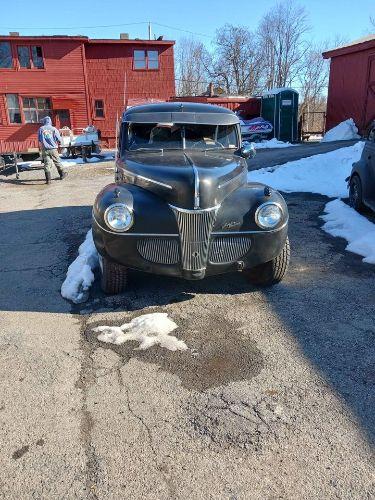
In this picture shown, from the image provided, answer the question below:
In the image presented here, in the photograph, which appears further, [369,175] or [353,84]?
[353,84]

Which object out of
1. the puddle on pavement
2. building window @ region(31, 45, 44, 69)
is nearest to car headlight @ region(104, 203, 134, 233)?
the puddle on pavement

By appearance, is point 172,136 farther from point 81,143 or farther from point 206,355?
point 81,143

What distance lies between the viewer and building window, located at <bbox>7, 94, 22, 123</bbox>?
23.4 meters

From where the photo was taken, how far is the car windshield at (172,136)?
16.6 ft

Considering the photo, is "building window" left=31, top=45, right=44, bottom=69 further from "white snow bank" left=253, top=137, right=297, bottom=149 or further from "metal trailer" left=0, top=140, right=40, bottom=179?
"white snow bank" left=253, top=137, right=297, bottom=149

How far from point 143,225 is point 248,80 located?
49569mm

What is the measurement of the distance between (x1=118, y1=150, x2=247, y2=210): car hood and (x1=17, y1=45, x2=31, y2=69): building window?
22.3 meters

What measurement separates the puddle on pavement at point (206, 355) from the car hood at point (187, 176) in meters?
1.11

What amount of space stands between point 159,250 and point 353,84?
1996 centimetres

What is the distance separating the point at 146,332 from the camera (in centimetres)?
355

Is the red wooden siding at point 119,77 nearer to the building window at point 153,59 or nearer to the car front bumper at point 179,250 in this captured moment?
the building window at point 153,59

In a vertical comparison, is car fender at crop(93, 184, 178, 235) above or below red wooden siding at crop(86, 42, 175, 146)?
below

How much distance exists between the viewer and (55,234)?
6.83 metres

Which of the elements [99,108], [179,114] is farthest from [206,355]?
[99,108]
